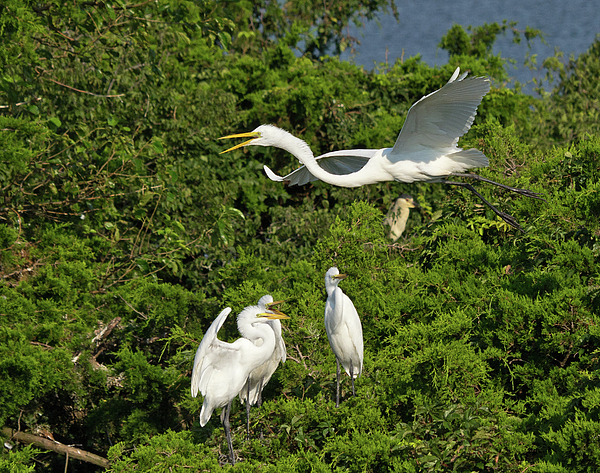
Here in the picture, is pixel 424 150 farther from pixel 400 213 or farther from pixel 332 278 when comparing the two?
pixel 400 213

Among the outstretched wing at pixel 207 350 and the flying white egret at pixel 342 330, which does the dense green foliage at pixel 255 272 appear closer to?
the flying white egret at pixel 342 330

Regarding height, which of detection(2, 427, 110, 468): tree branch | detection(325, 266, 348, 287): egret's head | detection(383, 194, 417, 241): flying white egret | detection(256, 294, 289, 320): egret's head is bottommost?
detection(2, 427, 110, 468): tree branch

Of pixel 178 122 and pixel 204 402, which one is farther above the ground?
pixel 178 122

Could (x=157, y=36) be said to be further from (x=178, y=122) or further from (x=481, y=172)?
(x=481, y=172)

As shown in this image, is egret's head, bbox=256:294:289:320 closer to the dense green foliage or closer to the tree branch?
the dense green foliage

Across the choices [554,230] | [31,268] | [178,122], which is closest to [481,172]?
[554,230]

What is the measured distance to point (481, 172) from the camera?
5461 millimetres

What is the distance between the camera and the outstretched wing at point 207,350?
160 inches

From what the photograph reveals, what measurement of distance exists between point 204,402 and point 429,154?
2035mm

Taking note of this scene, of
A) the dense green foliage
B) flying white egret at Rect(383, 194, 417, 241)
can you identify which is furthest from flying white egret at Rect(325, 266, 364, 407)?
flying white egret at Rect(383, 194, 417, 241)

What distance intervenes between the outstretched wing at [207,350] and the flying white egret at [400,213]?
351cm

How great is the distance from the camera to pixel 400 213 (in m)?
7.43

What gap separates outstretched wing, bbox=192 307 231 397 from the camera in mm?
4055

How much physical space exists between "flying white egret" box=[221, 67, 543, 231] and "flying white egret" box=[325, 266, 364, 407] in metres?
0.69
